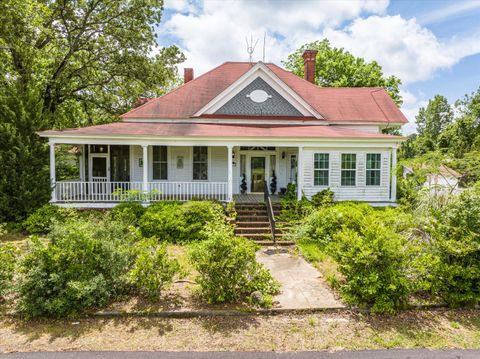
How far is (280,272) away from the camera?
26.5 ft

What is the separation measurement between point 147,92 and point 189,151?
838 centimetres

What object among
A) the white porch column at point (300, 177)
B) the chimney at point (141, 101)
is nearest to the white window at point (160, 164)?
the chimney at point (141, 101)

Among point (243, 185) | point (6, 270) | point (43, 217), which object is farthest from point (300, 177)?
point (6, 270)

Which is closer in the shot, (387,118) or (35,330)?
(35,330)

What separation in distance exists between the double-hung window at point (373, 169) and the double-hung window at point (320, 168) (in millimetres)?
1955

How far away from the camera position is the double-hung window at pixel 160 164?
49.0 ft

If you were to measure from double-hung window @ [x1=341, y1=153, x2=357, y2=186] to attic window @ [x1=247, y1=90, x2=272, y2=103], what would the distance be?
17.8 feet

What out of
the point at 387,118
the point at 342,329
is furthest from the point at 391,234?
the point at 387,118

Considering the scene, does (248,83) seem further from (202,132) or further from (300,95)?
(202,132)

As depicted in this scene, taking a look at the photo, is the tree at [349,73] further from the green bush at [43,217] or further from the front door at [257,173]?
the green bush at [43,217]

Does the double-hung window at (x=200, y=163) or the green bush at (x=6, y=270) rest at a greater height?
the double-hung window at (x=200, y=163)

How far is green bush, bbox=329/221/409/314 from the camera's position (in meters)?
5.87

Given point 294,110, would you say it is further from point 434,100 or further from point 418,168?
point 434,100

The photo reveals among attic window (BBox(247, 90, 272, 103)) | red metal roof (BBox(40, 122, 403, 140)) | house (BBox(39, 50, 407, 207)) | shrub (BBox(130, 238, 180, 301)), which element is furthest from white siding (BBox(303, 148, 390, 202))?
shrub (BBox(130, 238, 180, 301))
